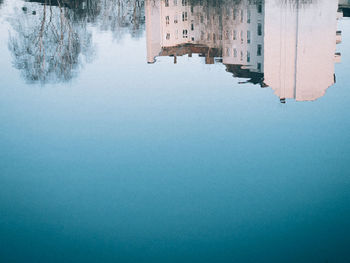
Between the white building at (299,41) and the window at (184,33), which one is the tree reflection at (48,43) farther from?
the window at (184,33)

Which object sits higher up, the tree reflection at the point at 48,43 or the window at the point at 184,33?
the window at the point at 184,33

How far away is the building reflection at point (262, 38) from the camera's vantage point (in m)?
24.1

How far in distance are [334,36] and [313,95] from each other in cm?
1386

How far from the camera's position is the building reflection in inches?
949

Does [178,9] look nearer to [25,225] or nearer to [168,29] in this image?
[168,29]

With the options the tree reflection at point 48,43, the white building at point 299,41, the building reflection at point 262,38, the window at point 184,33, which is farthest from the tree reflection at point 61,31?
the white building at point 299,41

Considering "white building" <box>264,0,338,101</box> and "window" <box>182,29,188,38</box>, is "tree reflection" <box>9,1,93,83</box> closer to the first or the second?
"white building" <box>264,0,338,101</box>

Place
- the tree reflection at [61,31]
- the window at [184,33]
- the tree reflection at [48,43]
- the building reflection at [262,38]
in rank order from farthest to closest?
the window at [184,33], the building reflection at [262,38], the tree reflection at [61,31], the tree reflection at [48,43]

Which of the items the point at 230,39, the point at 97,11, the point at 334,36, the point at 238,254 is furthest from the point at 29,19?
the point at 238,254

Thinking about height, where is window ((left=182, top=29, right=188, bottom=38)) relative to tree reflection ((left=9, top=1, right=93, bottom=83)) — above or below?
above

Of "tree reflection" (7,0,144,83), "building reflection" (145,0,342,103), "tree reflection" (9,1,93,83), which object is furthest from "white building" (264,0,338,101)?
"tree reflection" (9,1,93,83)

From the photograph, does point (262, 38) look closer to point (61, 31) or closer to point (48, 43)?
point (61, 31)

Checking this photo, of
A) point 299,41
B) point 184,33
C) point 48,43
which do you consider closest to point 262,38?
point 299,41

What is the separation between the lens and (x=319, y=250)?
730 cm
